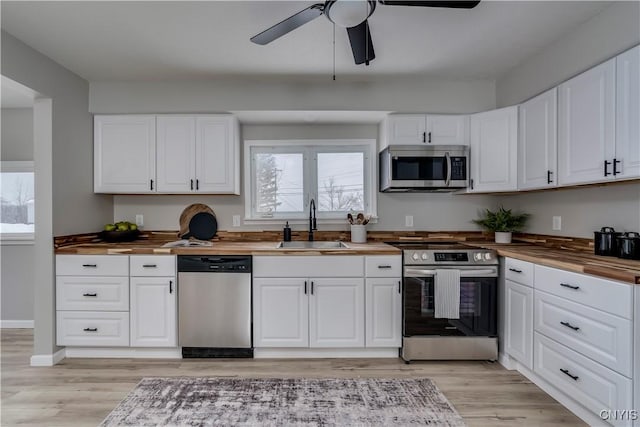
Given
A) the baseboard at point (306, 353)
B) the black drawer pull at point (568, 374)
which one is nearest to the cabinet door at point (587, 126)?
the black drawer pull at point (568, 374)

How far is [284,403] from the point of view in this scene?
2.27 m

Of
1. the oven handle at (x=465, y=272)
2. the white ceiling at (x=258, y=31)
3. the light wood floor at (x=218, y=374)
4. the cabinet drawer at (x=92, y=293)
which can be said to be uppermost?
the white ceiling at (x=258, y=31)

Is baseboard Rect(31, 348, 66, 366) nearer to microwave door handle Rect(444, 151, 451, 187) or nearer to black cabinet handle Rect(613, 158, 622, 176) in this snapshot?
microwave door handle Rect(444, 151, 451, 187)

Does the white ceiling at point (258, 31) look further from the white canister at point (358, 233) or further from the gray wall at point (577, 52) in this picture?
the white canister at point (358, 233)

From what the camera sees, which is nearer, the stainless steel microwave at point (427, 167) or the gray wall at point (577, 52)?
the gray wall at point (577, 52)

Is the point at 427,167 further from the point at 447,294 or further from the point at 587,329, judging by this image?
the point at 587,329

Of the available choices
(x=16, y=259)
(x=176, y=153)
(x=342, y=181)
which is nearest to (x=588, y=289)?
(x=342, y=181)

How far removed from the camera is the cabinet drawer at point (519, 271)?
2475mm

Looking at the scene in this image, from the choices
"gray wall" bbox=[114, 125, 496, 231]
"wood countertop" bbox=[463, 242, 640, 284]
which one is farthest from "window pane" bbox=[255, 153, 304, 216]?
"wood countertop" bbox=[463, 242, 640, 284]

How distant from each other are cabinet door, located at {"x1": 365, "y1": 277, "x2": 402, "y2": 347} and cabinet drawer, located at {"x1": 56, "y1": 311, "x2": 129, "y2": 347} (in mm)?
2053

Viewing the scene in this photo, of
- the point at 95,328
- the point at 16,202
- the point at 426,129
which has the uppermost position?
the point at 426,129

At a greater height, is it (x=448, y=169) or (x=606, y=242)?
(x=448, y=169)

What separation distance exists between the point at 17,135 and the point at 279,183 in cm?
293

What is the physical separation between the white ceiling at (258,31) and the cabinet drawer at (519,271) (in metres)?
1.65
